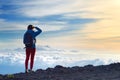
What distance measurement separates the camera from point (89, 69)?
25.7m

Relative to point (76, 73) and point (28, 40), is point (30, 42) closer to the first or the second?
point (28, 40)

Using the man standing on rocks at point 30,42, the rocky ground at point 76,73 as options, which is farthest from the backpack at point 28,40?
the rocky ground at point 76,73

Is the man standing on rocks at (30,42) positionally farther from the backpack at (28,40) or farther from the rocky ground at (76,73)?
the rocky ground at (76,73)

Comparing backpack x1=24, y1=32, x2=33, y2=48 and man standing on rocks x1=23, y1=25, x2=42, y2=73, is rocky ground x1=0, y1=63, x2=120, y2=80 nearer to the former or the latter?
man standing on rocks x1=23, y1=25, x2=42, y2=73

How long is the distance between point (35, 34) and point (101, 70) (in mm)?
5000

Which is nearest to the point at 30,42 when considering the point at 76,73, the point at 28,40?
the point at 28,40

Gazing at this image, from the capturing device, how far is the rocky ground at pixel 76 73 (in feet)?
74.0

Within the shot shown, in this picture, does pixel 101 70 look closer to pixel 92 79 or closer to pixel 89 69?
pixel 89 69

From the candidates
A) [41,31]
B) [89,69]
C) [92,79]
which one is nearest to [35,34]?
[41,31]

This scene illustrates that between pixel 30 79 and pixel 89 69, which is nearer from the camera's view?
pixel 30 79

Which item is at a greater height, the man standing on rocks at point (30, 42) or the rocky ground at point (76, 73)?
the man standing on rocks at point (30, 42)

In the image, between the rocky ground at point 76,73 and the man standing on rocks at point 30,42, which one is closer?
the rocky ground at point 76,73

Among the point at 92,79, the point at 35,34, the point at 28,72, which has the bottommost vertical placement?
the point at 92,79

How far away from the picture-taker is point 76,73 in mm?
24562
